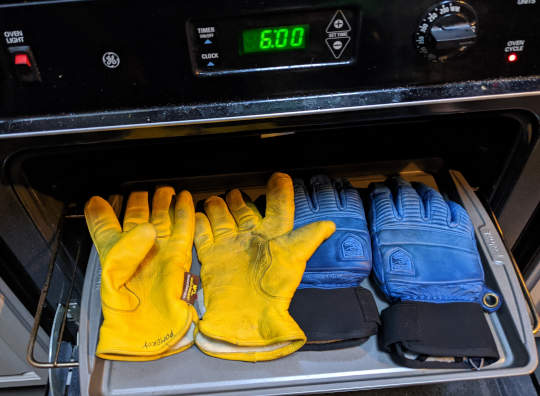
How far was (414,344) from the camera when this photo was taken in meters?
0.70

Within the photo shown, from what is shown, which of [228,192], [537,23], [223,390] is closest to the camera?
[537,23]

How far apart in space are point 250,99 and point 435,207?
438 mm

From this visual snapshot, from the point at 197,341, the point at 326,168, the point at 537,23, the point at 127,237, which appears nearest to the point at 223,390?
the point at 197,341

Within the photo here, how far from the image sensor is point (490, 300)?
78 cm

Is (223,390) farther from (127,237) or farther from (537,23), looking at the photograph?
(537,23)

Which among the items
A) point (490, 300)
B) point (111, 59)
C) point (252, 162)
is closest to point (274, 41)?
point (111, 59)

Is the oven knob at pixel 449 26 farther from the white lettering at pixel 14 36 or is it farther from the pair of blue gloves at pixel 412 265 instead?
the white lettering at pixel 14 36

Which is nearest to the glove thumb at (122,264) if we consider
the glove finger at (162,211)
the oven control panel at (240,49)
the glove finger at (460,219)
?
the glove finger at (162,211)

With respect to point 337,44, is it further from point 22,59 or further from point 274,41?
point 22,59

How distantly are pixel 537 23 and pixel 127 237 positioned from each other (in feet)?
2.22

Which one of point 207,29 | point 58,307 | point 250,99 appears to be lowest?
point 58,307

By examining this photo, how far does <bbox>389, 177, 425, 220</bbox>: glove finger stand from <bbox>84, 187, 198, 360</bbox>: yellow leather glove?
40cm

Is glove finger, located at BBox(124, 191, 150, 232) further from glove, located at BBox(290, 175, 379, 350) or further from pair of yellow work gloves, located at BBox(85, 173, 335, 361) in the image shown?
glove, located at BBox(290, 175, 379, 350)

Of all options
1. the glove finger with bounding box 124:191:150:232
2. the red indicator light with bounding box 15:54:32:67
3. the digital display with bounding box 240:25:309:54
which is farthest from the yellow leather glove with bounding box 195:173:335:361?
the red indicator light with bounding box 15:54:32:67
